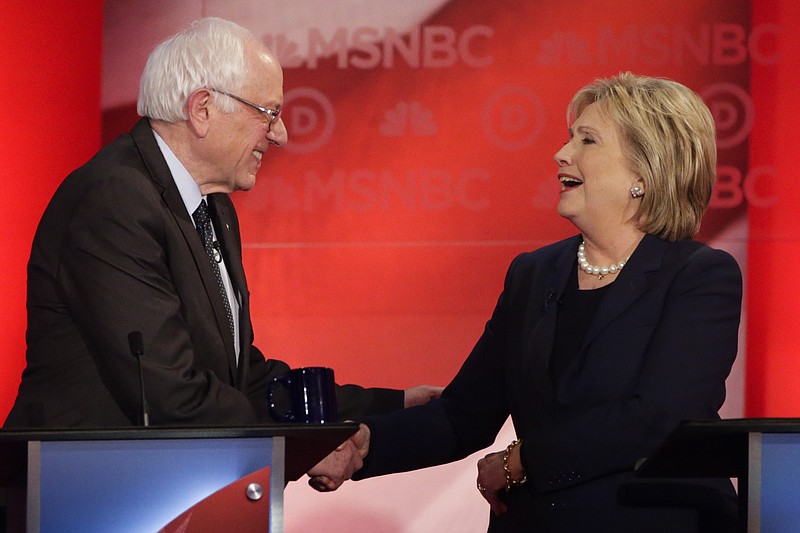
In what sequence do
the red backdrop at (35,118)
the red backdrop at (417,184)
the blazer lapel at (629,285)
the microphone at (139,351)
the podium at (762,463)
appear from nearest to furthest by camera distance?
1. the podium at (762,463)
2. the microphone at (139,351)
3. the blazer lapel at (629,285)
4. the red backdrop at (35,118)
5. the red backdrop at (417,184)

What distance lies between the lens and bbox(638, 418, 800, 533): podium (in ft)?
5.77

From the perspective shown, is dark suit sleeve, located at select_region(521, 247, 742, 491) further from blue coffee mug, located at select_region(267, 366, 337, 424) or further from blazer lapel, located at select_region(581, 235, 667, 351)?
blue coffee mug, located at select_region(267, 366, 337, 424)

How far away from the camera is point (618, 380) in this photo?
2.36m

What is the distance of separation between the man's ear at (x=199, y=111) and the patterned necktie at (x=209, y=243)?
174 millimetres

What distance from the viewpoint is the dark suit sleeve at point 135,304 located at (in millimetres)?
2213

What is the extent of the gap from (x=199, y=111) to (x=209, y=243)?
0.29 meters

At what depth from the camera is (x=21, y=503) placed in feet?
6.29

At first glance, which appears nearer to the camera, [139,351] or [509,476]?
[139,351]

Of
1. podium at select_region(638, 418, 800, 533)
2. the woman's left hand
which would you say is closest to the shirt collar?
the woman's left hand

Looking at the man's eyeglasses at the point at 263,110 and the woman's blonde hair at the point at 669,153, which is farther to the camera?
the man's eyeglasses at the point at 263,110

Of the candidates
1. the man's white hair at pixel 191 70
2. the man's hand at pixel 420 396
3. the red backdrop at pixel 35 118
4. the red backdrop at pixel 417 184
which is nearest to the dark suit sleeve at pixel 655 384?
the man's hand at pixel 420 396

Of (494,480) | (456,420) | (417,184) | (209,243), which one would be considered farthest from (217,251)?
(417,184)

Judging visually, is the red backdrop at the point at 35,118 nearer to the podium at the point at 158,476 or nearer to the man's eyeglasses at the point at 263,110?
the man's eyeglasses at the point at 263,110

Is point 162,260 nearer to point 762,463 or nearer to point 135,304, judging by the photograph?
point 135,304
